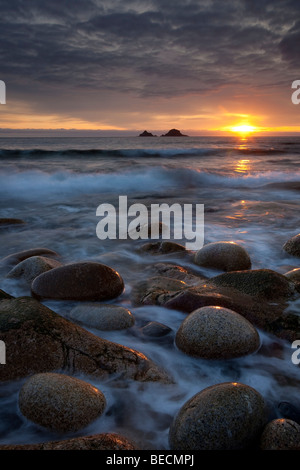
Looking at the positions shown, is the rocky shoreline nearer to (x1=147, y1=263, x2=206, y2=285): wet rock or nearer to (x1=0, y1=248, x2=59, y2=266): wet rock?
(x1=147, y1=263, x2=206, y2=285): wet rock

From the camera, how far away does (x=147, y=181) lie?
46.0 feet

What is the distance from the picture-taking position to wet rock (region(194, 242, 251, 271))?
4.11m

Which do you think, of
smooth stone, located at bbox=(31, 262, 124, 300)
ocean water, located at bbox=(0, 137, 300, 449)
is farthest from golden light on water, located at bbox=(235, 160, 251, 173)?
smooth stone, located at bbox=(31, 262, 124, 300)

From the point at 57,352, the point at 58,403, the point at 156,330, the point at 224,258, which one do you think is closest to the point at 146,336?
the point at 156,330

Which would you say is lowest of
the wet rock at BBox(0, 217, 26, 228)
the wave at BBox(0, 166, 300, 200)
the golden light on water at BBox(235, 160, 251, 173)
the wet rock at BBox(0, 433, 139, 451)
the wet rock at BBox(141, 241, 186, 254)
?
the wet rock at BBox(0, 433, 139, 451)

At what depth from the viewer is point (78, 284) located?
3352 mm

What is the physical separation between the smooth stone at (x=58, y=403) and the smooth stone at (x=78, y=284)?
1499 millimetres

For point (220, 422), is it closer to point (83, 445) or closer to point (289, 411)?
point (289, 411)

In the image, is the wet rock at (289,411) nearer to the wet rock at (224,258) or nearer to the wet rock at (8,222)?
the wet rock at (224,258)

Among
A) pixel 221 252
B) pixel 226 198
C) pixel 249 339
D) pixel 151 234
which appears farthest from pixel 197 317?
pixel 226 198

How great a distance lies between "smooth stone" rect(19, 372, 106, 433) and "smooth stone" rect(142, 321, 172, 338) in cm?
98

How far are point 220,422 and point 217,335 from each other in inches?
30.6

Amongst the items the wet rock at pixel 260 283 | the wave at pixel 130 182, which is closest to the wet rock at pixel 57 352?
the wet rock at pixel 260 283

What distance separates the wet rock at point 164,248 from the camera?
483 centimetres
